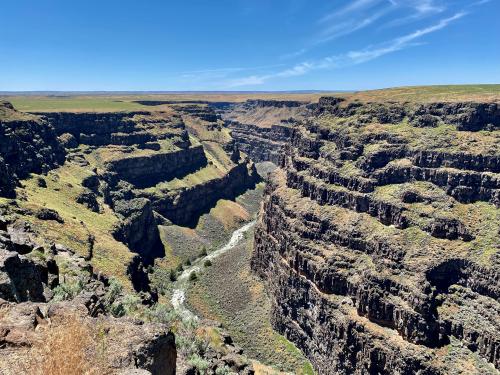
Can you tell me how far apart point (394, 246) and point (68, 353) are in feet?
256

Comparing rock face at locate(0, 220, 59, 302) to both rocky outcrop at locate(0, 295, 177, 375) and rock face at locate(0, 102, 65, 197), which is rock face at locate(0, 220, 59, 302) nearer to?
rocky outcrop at locate(0, 295, 177, 375)

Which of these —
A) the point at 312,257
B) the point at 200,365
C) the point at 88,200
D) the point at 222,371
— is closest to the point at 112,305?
the point at 200,365

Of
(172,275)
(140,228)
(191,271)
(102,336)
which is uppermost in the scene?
(102,336)

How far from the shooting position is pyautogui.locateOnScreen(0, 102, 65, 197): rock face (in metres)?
133

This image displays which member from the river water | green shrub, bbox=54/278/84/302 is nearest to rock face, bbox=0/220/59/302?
green shrub, bbox=54/278/84/302

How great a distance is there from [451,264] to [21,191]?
103 m

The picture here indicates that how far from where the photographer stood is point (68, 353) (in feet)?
85.5

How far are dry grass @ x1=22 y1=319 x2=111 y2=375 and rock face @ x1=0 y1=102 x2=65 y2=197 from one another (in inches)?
3731

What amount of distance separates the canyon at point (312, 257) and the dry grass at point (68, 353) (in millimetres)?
735

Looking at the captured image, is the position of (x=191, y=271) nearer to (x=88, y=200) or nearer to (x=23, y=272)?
(x=88, y=200)

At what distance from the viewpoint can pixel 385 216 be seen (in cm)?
10281

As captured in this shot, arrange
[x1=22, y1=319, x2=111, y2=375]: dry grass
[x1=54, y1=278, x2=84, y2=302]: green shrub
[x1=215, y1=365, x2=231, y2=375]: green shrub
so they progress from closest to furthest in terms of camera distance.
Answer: [x1=22, y1=319, x2=111, y2=375]: dry grass < [x1=54, y1=278, x2=84, y2=302]: green shrub < [x1=215, y1=365, x2=231, y2=375]: green shrub

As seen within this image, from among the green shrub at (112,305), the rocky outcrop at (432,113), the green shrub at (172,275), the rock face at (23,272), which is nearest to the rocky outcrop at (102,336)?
the rock face at (23,272)

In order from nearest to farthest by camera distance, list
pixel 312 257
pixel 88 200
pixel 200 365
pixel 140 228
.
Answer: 1. pixel 200 365
2. pixel 312 257
3. pixel 88 200
4. pixel 140 228
